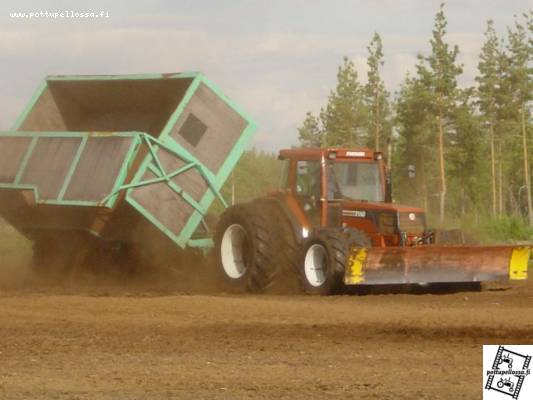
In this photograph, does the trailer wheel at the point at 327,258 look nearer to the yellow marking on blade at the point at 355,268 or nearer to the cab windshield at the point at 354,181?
the yellow marking on blade at the point at 355,268

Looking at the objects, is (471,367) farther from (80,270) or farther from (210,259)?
(80,270)

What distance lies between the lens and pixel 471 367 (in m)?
9.04

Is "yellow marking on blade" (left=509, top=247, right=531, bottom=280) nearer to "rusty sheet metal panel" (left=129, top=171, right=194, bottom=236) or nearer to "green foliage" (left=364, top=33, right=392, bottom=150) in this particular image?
"rusty sheet metal panel" (left=129, top=171, right=194, bottom=236)

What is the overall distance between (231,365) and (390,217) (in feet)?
22.3

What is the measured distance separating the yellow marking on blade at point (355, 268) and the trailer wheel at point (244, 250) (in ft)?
4.77

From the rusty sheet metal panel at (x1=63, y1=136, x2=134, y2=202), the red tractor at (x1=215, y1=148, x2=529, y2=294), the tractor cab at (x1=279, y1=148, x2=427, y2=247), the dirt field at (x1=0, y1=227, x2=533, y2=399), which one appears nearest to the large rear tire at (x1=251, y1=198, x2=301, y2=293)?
the red tractor at (x1=215, y1=148, x2=529, y2=294)

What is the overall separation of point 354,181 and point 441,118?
32.1m

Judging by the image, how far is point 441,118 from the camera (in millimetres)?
47562

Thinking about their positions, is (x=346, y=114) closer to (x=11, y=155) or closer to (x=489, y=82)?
(x=489, y=82)

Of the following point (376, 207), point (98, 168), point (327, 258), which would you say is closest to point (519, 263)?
point (376, 207)

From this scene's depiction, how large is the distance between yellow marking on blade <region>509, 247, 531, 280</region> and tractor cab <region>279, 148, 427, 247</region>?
1311 mm

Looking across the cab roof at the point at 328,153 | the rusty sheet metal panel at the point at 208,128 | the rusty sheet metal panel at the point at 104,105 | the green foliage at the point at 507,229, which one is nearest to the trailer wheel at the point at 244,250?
the rusty sheet metal panel at the point at 208,128

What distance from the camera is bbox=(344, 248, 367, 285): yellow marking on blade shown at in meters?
14.8

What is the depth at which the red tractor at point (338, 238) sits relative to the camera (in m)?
15.1
